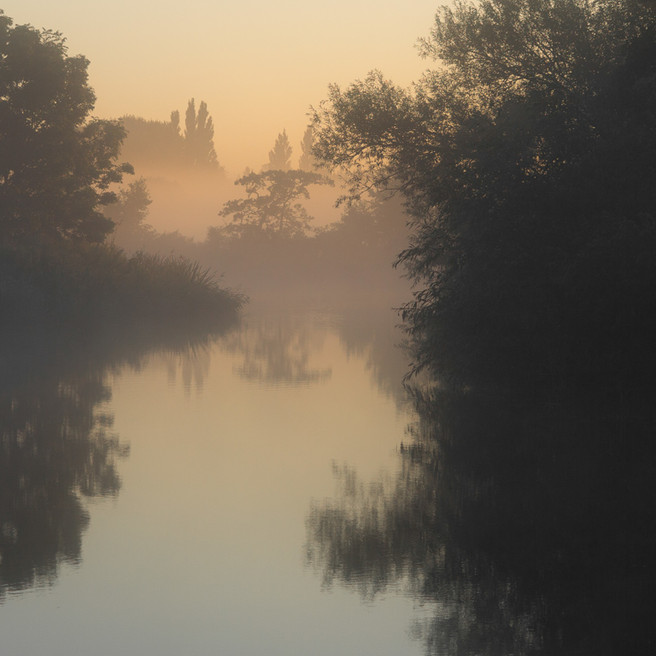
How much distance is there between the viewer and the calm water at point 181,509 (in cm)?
748

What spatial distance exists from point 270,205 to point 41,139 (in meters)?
39.1

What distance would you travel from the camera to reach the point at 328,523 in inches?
414

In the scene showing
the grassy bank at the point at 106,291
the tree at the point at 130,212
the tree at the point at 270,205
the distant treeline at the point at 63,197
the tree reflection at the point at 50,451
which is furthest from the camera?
the tree at the point at 270,205

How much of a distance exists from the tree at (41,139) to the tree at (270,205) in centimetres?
3665

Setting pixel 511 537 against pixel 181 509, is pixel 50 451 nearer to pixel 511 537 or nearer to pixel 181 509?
pixel 181 509

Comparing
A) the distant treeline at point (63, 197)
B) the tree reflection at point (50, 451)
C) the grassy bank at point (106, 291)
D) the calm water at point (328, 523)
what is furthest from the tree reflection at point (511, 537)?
the distant treeline at point (63, 197)

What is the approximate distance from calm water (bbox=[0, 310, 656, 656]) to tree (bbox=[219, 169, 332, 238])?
199 ft

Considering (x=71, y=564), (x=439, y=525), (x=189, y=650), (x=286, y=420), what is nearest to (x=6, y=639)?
(x=189, y=650)

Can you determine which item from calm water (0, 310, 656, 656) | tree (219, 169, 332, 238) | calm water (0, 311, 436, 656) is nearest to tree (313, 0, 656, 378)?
calm water (0, 310, 656, 656)

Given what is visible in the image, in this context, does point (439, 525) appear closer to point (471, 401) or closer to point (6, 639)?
point (6, 639)

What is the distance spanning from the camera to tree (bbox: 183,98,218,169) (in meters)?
190

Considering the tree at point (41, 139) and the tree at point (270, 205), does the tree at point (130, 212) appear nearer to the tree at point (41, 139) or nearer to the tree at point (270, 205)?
the tree at point (270, 205)

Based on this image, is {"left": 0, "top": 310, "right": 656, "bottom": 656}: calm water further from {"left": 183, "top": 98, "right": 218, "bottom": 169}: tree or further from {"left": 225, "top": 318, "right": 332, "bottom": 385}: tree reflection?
{"left": 183, "top": 98, "right": 218, "bottom": 169}: tree

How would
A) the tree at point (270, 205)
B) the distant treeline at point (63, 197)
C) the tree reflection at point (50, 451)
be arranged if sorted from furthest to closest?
the tree at point (270, 205)
the distant treeline at point (63, 197)
the tree reflection at point (50, 451)
